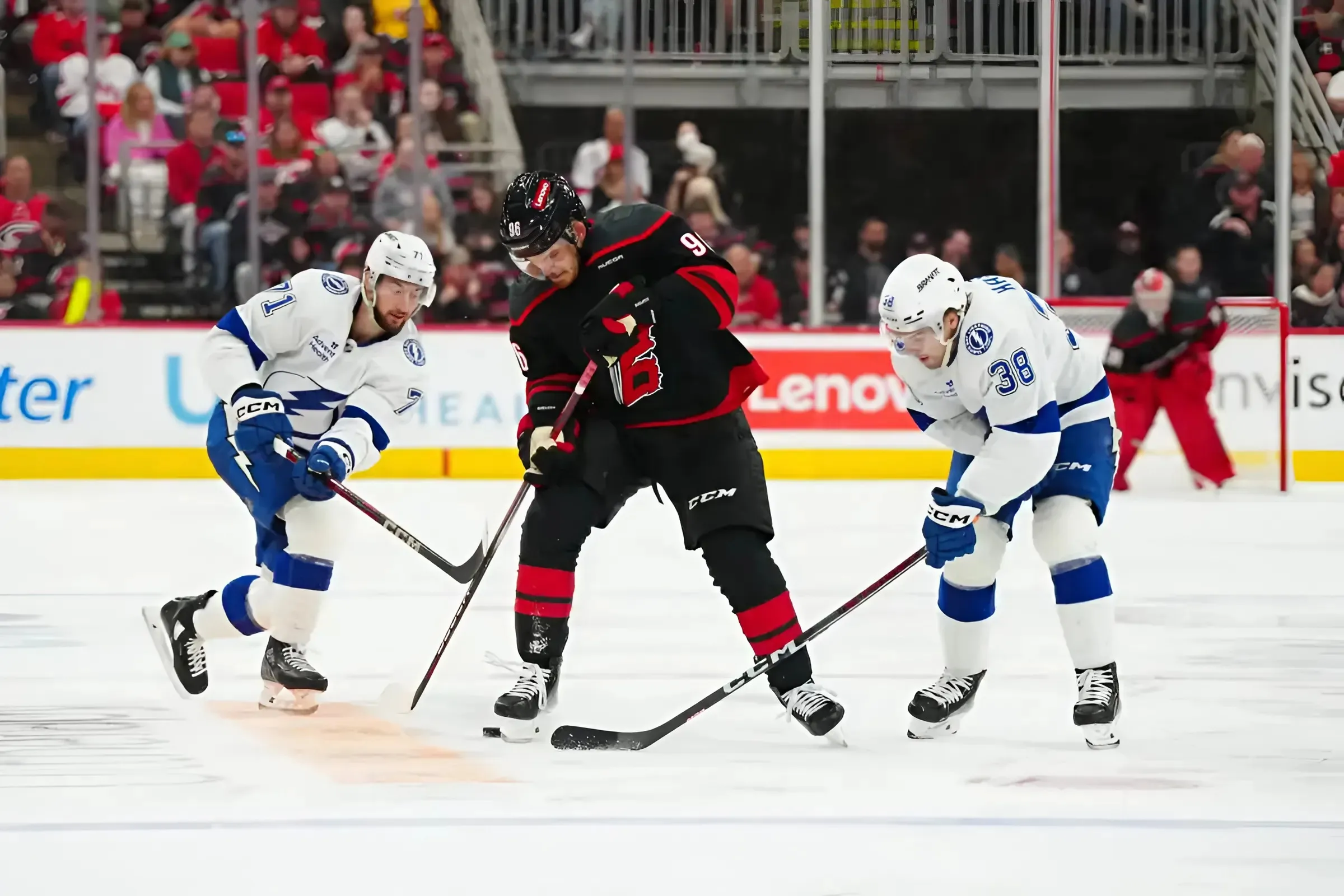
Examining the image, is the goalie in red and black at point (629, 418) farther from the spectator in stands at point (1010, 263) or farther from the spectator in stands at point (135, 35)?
the spectator in stands at point (135, 35)

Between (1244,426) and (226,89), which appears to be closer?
(1244,426)

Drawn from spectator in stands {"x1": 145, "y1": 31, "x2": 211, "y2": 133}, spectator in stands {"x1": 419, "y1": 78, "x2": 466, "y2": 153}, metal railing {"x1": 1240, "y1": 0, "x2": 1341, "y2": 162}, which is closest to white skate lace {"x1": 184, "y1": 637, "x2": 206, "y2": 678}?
spectator in stands {"x1": 419, "y1": 78, "x2": 466, "y2": 153}

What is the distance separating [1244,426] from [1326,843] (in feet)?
19.6

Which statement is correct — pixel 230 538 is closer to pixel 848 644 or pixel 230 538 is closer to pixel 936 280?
pixel 848 644

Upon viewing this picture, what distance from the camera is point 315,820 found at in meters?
2.95

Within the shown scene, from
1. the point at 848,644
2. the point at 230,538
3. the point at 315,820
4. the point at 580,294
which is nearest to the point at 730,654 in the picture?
the point at 848,644

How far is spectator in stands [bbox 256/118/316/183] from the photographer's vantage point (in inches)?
371

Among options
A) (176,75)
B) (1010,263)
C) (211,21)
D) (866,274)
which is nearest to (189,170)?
(176,75)

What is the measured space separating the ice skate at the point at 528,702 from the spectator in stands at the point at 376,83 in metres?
6.50

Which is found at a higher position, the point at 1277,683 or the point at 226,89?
the point at 226,89

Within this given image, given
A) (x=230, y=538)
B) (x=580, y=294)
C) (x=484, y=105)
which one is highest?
(x=484, y=105)

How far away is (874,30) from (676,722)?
260 inches

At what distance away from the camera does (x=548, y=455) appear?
364 centimetres

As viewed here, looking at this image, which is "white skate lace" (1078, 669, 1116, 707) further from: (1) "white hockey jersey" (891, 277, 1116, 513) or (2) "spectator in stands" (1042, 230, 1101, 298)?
(2) "spectator in stands" (1042, 230, 1101, 298)
